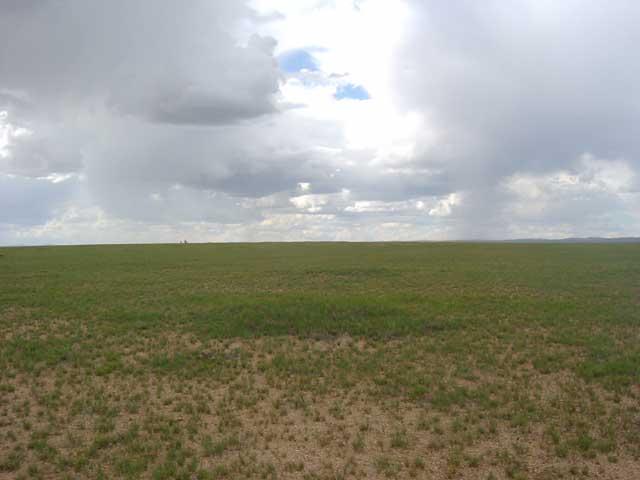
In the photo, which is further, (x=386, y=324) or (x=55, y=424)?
(x=386, y=324)

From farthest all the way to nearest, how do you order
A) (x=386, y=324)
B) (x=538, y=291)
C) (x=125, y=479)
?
(x=538, y=291), (x=386, y=324), (x=125, y=479)

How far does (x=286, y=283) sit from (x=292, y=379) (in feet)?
73.9

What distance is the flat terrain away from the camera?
972cm

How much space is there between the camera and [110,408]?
40.6 ft

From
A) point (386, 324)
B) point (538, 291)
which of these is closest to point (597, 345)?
point (386, 324)

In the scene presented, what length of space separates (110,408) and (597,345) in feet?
50.7

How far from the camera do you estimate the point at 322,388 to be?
540 inches

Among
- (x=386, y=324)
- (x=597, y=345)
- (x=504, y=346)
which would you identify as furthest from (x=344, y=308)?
(x=597, y=345)

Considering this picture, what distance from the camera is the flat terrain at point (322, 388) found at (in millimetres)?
9719

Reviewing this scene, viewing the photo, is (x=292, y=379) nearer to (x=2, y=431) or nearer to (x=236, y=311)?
(x=2, y=431)

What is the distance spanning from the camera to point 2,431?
1111 cm

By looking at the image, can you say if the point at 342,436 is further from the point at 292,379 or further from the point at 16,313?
the point at 16,313

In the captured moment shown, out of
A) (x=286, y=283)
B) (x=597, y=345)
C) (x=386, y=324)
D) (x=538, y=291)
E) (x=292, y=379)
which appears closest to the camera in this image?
(x=292, y=379)

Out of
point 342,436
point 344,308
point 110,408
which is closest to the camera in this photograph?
point 342,436
